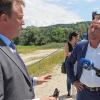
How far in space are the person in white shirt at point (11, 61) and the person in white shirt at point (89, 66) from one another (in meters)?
1.96

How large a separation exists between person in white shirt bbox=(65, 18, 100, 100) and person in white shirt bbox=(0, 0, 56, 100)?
1965 millimetres

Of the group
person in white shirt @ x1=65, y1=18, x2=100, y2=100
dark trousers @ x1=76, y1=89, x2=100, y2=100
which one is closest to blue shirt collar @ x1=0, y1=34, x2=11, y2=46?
person in white shirt @ x1=65, y1=18, x2=100, y2=100

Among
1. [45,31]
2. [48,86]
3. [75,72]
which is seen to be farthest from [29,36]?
[75,72]

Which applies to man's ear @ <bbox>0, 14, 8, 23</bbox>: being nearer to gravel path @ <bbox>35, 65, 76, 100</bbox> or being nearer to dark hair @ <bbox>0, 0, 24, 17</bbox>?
dark hair @ <bbox>0, 0, 24, 17</bbox>

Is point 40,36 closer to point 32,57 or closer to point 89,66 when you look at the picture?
point 32,57

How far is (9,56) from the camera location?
3248mm

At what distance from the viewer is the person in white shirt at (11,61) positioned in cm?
317

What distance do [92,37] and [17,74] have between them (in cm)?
244

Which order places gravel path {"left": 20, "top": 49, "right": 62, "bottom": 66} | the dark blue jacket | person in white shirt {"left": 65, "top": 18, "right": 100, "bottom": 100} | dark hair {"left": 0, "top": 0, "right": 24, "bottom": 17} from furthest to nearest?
gravel path {"left": 20, "top": 49, "right": 62, "bottom": 66}, the dark blue jacket, person in white shirt {"left": 65, "top": 18, "right": 100, "bottom": 100}, dark hair {"left": 0, "top": 0, "right": 24, "bottom": 17}

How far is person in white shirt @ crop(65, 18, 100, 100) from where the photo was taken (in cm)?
536

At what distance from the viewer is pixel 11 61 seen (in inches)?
127

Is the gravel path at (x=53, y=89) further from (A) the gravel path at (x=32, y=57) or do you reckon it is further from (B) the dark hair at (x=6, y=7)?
(A) the gravel path at (x=32, y=57)

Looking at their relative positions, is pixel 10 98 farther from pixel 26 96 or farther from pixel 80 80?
pixel 80 80

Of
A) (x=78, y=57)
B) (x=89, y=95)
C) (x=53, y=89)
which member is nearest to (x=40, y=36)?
(x=53, y=89)
